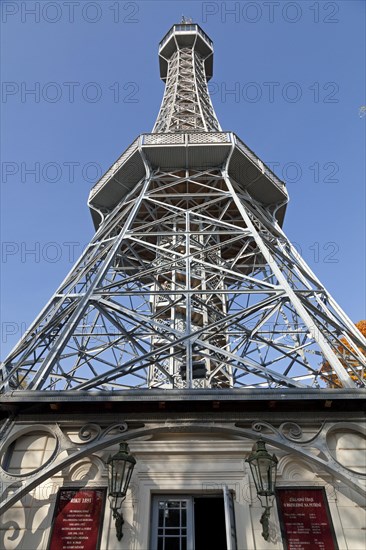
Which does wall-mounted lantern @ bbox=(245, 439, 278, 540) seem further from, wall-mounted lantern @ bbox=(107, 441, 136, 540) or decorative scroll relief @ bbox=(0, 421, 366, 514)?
wall-mounted lantern @ bbox=(107, 441, 136, 540)

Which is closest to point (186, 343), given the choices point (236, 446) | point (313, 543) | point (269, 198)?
point (236, 446)

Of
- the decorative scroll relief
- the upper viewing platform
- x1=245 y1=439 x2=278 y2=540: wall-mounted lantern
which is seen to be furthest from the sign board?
the upper viewing platform

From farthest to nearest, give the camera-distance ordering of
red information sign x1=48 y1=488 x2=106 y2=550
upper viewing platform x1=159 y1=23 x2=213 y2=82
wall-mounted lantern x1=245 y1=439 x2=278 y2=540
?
upper viewing platform x1=159 y1=23 x2=213 y2=82
red information sign x1=48 y1=488 x2=106 y2=550
wall-mounted lantern x1=245 y1=439 x2=278 y2=540

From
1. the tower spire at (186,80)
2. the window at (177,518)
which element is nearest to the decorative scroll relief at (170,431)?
the window at (177,518)

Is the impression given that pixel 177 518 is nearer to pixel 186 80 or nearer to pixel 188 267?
pixel 188 267

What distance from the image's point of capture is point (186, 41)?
3288 cm

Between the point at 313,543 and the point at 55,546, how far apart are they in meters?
3.67

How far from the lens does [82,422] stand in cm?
709

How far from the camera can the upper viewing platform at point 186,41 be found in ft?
107

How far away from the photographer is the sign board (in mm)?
5988

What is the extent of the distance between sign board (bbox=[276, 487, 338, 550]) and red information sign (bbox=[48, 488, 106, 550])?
270cm

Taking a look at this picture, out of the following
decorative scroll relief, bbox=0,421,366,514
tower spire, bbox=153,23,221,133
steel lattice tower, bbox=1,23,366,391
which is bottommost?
decorative scroll relief, bbox=0,421,366,514

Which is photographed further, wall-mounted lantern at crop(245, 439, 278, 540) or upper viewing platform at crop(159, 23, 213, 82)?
upper viewing platform at crop(159, 23, 213, 82)

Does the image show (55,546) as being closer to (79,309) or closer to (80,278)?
(79,309)
